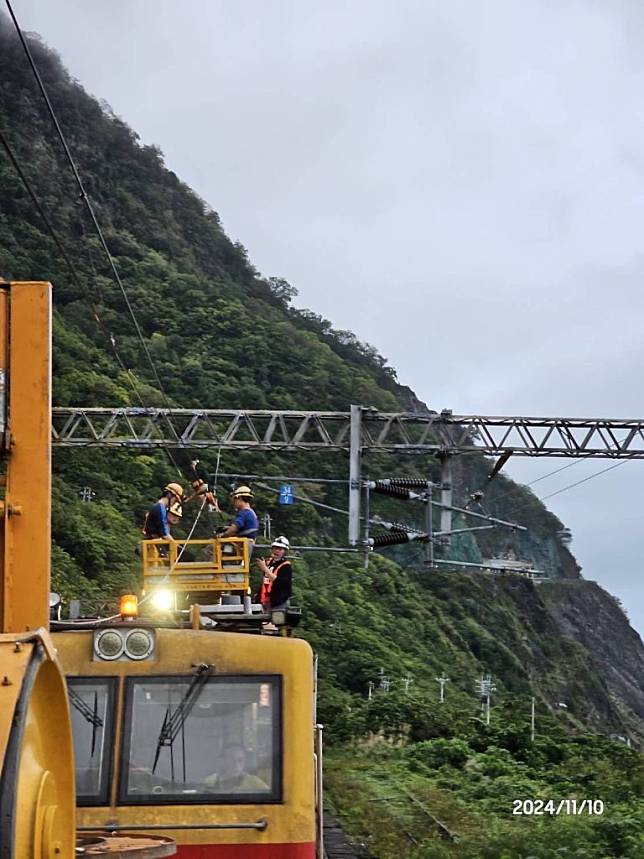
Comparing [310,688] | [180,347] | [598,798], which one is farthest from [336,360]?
[310,688]

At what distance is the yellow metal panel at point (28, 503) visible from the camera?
510cm

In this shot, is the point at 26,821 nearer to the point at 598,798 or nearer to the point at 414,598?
the point at 598,798

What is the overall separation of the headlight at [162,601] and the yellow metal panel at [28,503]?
4.43m

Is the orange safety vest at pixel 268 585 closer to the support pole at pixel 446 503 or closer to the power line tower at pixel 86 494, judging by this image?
the support pole at pixel 446 503

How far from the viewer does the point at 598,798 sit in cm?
1991

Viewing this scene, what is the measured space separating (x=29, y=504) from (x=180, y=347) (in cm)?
4728

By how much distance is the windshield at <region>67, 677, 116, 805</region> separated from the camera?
7.74 meters

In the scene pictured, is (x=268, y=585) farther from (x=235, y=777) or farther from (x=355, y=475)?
(x=355, y=475)

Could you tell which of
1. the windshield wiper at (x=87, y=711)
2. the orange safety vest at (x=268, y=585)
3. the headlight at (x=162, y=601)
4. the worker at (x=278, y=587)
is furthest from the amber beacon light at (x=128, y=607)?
the orange safety vest at (x=268, y=585)

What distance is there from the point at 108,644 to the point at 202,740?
77cm

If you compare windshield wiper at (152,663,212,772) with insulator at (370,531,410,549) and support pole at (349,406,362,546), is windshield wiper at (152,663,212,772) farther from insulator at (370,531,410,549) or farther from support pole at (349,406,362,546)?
support pole at (349,406,362,546)

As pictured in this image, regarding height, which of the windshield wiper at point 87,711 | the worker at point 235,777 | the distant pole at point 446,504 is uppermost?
the distant pole at point 446,504

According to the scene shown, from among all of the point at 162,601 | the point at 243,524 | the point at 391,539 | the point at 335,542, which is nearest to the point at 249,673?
the point at 162,601

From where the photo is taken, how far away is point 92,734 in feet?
25.8
